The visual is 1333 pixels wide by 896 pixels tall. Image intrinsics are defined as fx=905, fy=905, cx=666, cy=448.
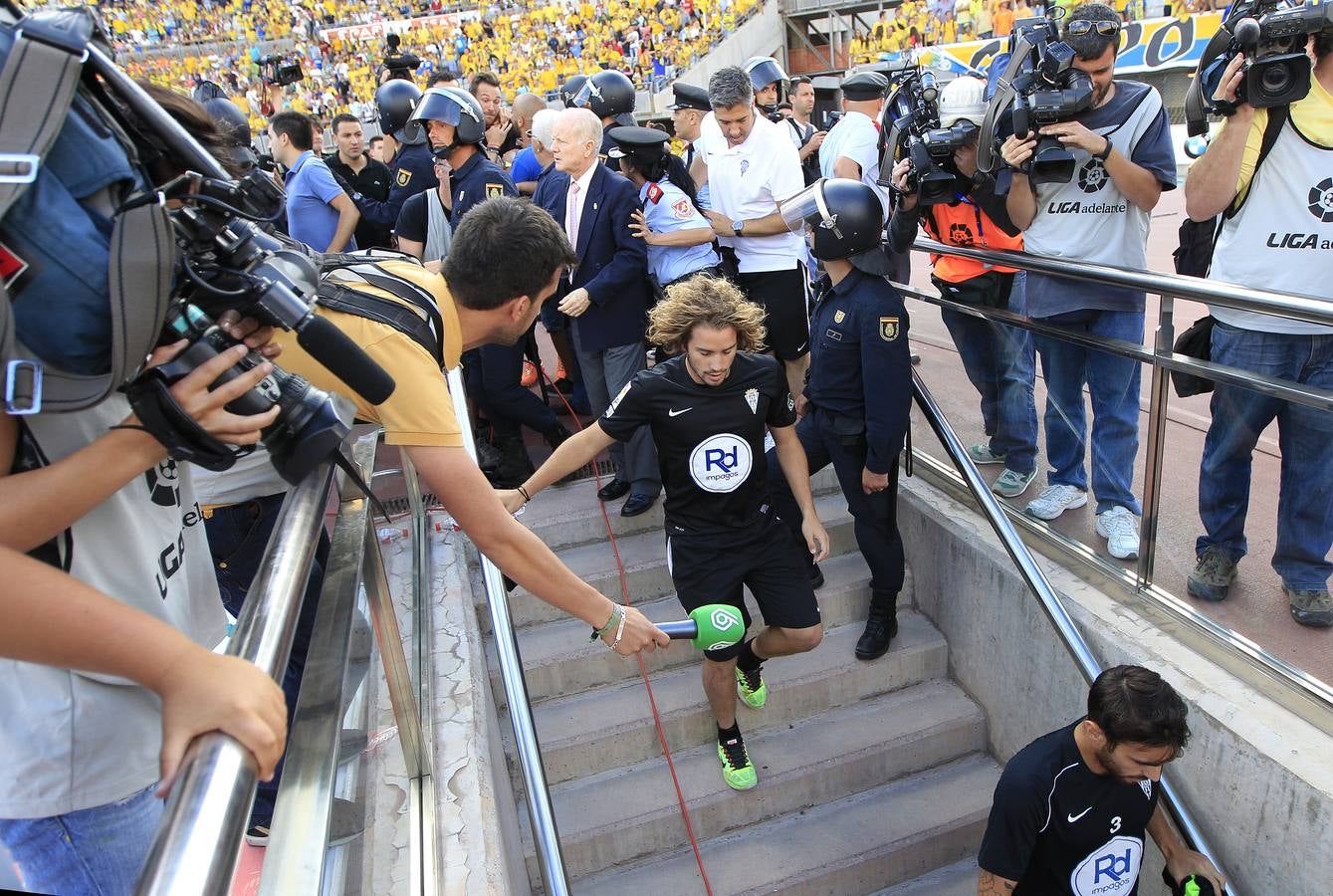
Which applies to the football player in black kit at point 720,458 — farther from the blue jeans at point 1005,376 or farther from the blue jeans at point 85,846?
the blue jeans at point 85,846

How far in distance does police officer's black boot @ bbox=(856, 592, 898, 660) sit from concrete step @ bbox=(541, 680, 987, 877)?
265 millimetres

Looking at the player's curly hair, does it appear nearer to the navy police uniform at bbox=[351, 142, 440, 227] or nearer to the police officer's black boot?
the police officer's black boot

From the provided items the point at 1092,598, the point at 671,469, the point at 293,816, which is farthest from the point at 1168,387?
the point at 293,816

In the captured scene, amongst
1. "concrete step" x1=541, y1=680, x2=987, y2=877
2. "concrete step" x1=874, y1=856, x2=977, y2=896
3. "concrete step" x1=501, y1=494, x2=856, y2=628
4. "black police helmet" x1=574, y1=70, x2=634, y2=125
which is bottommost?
"concrete step" x1=874, y1=856, x2=977, y2=896

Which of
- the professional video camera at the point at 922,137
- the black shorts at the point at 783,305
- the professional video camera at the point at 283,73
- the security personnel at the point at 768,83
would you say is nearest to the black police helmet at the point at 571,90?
the security personnel at the point at 768,83

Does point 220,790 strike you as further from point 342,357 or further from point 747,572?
point 747,572

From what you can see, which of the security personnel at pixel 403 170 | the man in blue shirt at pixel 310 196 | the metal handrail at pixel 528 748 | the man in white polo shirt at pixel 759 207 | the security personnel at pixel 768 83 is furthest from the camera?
the security personnel at pixel 768 83

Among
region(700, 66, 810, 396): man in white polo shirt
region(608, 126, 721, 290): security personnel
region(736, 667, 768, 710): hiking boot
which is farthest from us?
region(700, 66, 810, 396): man in white polo shirt

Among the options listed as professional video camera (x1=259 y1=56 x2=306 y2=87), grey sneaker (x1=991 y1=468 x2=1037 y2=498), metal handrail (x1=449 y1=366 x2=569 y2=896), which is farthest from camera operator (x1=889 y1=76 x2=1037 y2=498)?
professional video camera (x1=259 y1=56 x2=306 y2=87)

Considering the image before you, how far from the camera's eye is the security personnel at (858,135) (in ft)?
16.3

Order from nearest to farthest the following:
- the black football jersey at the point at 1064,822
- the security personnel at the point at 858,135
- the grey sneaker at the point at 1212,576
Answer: the black football jersey at the point at 1064,822 → the grey sneaker at the point at 1212,576 → the security personnel at the point at 858,135

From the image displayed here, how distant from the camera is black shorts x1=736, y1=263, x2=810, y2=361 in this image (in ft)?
15.4

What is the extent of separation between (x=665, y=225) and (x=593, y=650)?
2.11 m

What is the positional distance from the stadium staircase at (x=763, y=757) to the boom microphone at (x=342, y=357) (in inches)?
110
